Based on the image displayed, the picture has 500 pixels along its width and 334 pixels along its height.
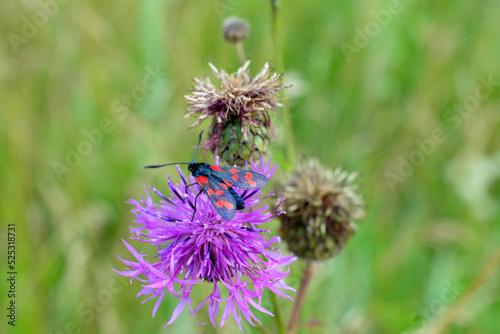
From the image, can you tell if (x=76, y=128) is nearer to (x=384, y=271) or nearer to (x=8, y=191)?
(x=8, y=191)

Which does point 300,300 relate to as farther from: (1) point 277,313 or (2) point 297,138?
(2) point 297,138

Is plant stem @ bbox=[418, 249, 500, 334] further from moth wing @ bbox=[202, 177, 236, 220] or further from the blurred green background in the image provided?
moth wing @ bbox=[202, 177, 236, 220]

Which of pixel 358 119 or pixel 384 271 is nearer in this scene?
pixel 384 271

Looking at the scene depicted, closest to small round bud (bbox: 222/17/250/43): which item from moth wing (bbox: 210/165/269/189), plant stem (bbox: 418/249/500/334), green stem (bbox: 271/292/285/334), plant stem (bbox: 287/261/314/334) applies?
moth wing (bbox: 210/165/269/189)

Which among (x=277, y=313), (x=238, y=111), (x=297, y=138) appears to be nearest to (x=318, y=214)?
(x=277, y=313)

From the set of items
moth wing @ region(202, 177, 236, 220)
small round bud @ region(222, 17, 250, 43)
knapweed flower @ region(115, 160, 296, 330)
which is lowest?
knapweed flower @ region(115, 160, 296, 330)

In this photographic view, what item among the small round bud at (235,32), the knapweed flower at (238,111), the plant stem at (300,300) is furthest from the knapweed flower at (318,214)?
the small round bud at (235,32)

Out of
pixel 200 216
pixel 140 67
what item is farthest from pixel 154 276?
pixel 140 67
